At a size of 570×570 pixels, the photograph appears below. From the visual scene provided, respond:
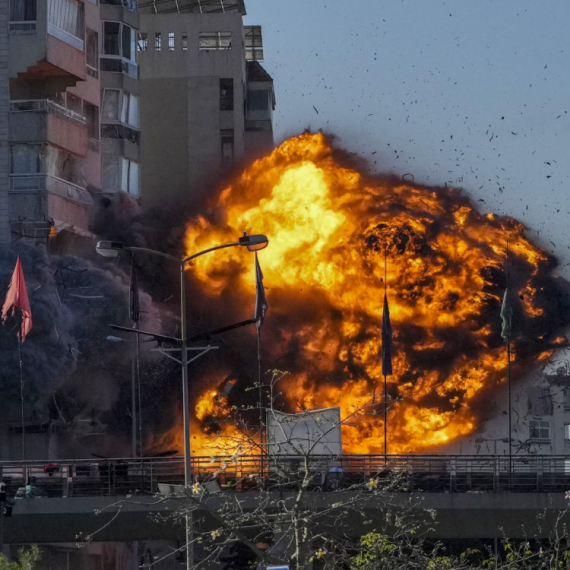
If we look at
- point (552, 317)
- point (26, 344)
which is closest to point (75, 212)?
point (26, 344)

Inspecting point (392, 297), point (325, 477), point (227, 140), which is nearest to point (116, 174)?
point (227, 140)

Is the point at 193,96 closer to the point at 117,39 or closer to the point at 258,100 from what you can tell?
the point at 258,100

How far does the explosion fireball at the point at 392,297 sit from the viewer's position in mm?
95750

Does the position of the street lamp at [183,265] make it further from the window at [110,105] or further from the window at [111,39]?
the window at [111,39]

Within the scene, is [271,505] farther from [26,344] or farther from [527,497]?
[26,344]

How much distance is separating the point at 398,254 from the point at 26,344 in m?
24.8

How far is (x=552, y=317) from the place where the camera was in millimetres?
98188

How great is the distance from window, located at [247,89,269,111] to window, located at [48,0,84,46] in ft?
88.1

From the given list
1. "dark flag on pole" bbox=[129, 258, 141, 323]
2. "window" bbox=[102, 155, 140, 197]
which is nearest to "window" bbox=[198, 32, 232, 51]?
"window" bbox=[102, 155, 140, 197]

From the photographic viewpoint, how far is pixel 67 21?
92.0 meters

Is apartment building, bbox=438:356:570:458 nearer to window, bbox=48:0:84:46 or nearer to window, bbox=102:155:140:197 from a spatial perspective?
window, bbox=102:155:140:197

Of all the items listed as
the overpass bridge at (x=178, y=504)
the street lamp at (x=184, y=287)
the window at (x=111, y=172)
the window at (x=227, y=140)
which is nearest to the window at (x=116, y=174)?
the window at (x=111, y=172)

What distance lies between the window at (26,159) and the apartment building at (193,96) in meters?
22.3

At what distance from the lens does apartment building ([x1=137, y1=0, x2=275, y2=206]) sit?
113750 millimetres
